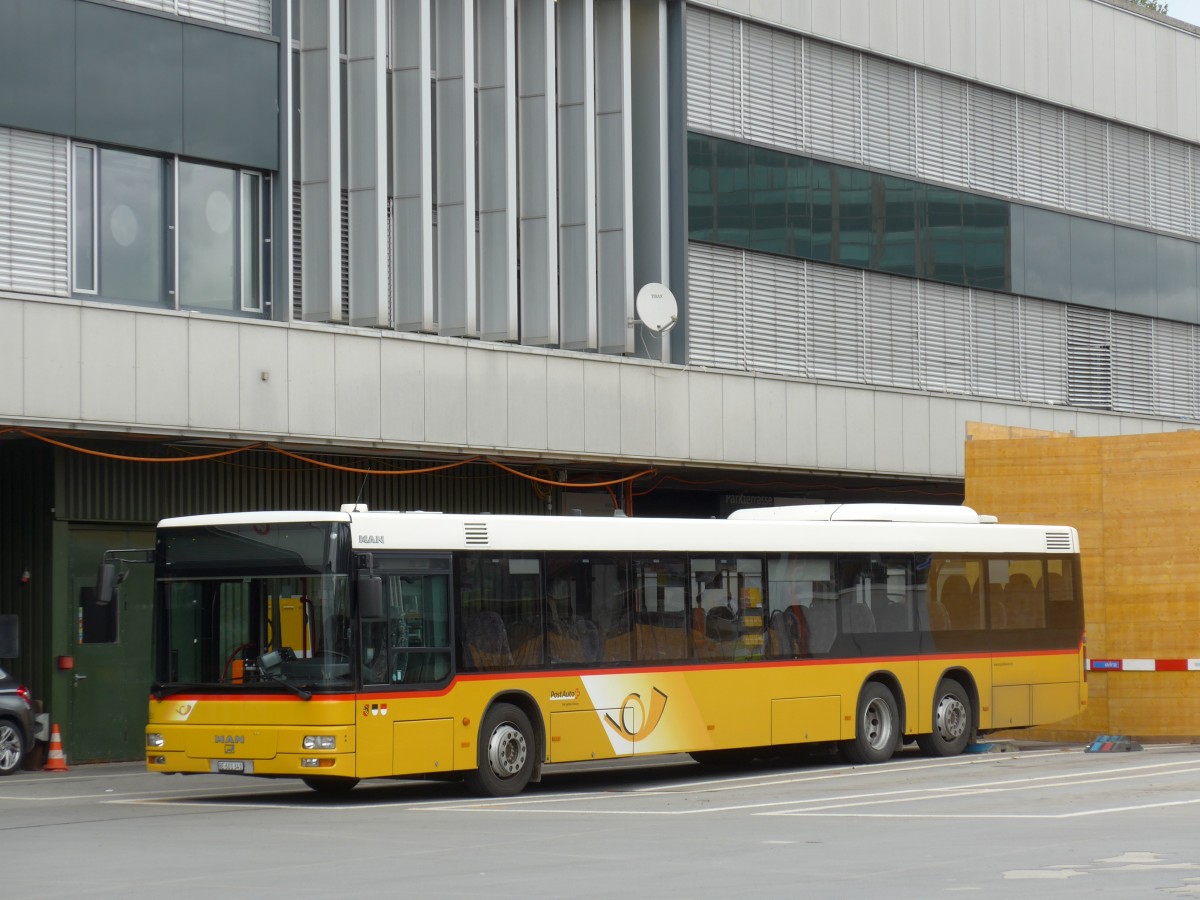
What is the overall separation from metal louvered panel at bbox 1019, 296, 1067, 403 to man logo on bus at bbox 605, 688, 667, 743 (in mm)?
18963

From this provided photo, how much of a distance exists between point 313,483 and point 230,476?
1429mm

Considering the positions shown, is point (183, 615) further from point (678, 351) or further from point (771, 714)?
point (678, 351)

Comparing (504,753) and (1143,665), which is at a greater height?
(1143,665)

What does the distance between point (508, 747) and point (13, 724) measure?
7220 mm

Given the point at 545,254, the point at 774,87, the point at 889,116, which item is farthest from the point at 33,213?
the point at 889,116

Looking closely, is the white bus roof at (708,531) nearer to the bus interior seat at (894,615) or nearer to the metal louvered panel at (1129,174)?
the bus interior seat at (894,615)

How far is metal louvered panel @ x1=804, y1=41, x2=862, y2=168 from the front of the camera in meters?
32.0

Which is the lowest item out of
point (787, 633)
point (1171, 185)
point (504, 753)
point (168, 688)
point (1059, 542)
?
point (504, 753)

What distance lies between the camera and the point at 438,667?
1719cm

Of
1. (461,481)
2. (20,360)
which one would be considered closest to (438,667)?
(20,360)

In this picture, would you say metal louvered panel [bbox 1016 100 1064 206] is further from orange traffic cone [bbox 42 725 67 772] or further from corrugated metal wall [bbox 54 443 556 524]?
orange traffic cone [bbox 42 725 67 772]

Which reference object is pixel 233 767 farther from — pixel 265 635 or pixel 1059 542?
pixel 1059 542

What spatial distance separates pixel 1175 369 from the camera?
39.7m

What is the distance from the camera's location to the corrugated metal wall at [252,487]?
23891 millimetres
